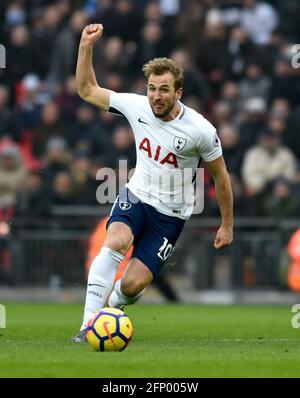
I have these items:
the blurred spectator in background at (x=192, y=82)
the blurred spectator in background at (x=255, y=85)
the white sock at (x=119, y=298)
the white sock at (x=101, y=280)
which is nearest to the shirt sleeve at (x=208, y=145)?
the white sock at (x=101, y=280)

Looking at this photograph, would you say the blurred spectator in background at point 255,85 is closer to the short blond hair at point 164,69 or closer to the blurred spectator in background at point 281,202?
the blurred spectator in background at point 281,202


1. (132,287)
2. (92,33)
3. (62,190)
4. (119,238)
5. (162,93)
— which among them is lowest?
(132,287)

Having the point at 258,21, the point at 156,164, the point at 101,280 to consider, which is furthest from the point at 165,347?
the point at 258,21

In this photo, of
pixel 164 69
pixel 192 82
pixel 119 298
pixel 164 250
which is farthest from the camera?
pixel 192 82

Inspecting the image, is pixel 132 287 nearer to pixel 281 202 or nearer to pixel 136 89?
pixel 281 202

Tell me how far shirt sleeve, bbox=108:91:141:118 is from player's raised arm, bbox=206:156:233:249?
0.85 metres

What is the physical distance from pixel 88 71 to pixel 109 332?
264 centimetres

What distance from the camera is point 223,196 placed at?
10.9 m

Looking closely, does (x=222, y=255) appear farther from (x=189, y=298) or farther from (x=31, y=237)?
(x=31, y=237)

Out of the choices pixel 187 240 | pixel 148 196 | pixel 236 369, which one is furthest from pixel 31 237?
pixel 236 369

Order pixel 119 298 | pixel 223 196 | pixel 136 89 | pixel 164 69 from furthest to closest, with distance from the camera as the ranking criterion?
pixel 136 89
pixel 119 298
pixel 223 196
pixel 164 69

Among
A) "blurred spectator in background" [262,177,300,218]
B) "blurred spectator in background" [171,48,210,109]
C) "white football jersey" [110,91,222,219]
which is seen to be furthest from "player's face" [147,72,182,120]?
"blurred spectator in background" [171,48,210,109]

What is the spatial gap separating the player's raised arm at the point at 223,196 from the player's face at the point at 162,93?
0.66m
